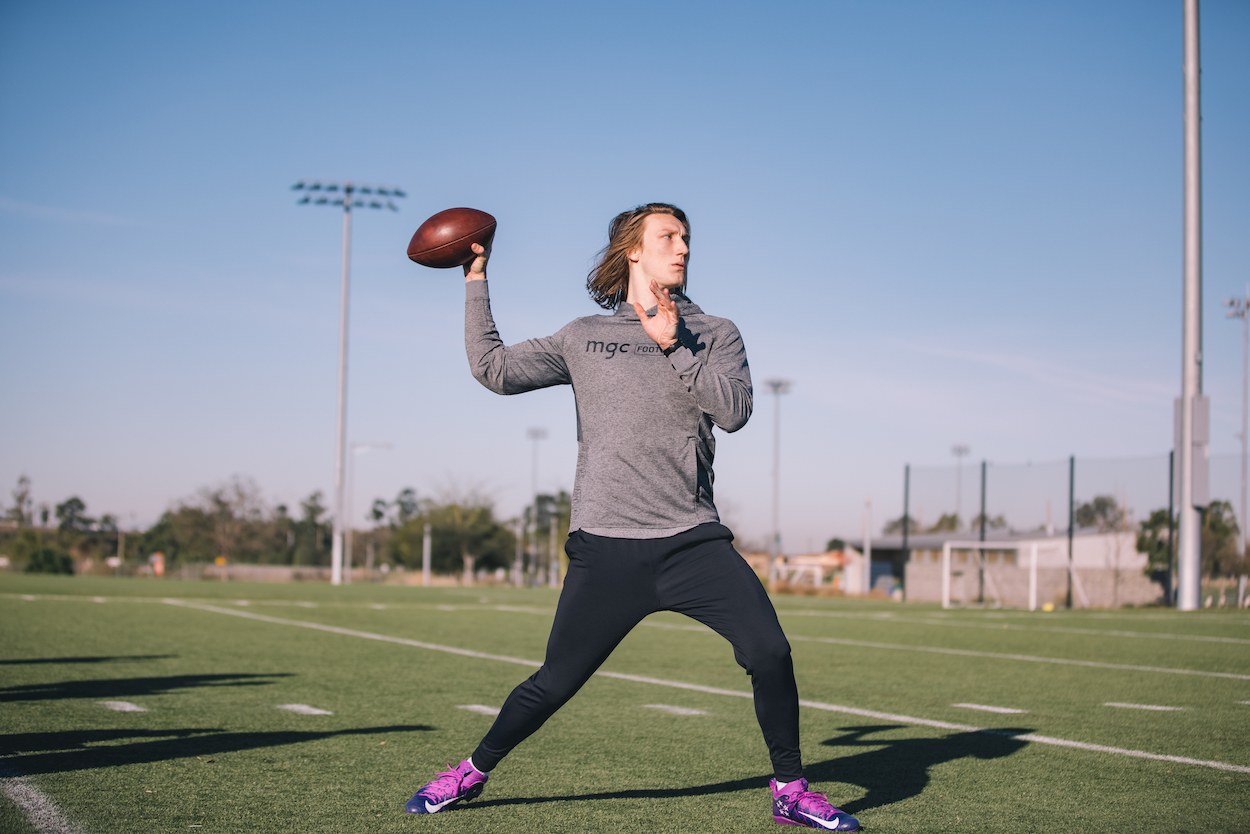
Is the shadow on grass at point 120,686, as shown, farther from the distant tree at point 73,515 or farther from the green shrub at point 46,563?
the distant tree at point 73,515

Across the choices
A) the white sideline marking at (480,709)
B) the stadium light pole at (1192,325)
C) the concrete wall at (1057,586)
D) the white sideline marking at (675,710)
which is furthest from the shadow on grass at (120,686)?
the concrete wall at (1057,586)

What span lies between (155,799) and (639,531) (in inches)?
77.4

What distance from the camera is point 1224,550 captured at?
27.9m

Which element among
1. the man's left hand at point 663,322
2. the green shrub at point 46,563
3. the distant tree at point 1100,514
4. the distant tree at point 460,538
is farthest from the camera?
the distant tree at point 460,538

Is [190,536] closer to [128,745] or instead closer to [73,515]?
[73,515]

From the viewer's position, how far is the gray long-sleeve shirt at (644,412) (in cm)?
343

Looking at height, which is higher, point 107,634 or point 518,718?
point 518,718

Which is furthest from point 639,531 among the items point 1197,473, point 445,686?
point 1197,473

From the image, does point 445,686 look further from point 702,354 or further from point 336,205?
point 336,205

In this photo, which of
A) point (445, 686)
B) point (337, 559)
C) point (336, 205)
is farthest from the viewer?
point (336, 205)

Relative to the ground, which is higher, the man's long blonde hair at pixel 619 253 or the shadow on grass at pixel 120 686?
the man's long blonde hair at pixel 619 253

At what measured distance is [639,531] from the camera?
3.44 m

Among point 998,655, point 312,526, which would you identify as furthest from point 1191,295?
point 312,526

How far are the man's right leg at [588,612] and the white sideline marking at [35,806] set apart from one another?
138cm
